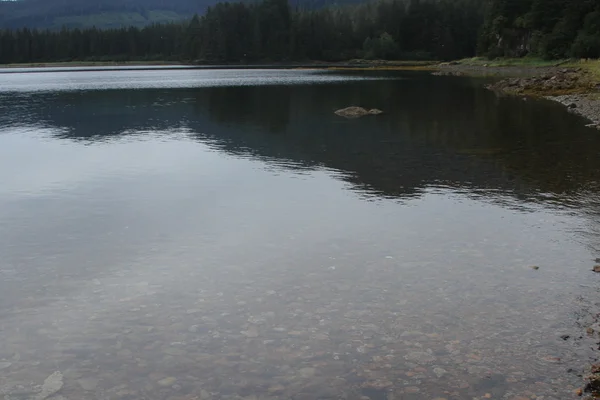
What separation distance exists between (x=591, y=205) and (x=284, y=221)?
991cm

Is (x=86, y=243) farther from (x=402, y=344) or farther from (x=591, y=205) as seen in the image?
(x=591, y=205)

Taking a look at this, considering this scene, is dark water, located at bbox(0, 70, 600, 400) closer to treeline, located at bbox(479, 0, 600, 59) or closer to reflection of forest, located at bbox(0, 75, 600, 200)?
reflection of forest, located at bbox(0, 75, 600, 200)

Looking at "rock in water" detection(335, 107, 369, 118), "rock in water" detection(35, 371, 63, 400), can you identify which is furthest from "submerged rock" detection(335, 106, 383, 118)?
"rock in water" detection(35, 371, 63, 400)

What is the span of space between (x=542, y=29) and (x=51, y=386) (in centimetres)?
13863

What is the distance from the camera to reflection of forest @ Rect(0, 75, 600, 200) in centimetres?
2548

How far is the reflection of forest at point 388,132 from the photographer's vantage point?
25484 millimetres

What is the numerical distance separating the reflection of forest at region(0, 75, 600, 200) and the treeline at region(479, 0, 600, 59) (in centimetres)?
4776

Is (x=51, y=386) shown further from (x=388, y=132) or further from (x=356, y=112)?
(x=356, y=112)

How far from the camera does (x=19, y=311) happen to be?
12.2m

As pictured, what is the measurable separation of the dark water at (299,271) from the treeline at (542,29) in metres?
86.2

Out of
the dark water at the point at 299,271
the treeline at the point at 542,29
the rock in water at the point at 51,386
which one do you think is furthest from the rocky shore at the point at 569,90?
the treeline at the point at 542,29

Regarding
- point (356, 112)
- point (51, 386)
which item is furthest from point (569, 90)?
point (51, 386)

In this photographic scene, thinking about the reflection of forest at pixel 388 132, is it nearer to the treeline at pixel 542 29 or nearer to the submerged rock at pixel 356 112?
the submerged rock at pixel 356 112

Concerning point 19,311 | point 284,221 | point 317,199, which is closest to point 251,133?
point 317,199
